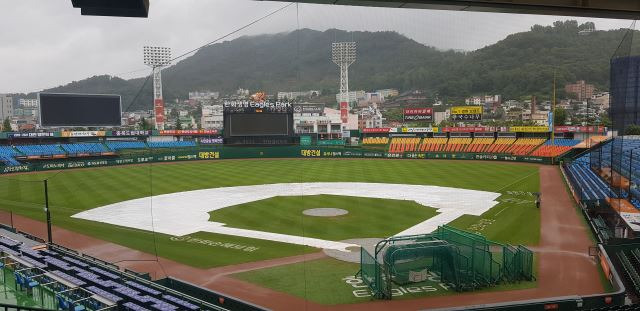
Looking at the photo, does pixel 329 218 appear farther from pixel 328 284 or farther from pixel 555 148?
pixel 555 148

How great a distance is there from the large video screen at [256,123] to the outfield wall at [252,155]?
492 cm

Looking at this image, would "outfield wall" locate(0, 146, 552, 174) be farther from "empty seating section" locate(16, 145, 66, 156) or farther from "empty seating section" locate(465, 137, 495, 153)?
"empty seating section" locate(16, 145, 66, 156)

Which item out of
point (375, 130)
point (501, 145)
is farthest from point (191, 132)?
point (501, 145)

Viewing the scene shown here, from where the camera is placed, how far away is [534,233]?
19.2 m

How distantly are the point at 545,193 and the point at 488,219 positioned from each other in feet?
33.2

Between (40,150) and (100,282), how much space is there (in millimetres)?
47711

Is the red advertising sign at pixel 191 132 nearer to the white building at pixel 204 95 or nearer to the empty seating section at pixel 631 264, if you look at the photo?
the white building at pixel 204 95

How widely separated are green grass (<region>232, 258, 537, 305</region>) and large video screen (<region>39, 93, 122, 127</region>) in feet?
137

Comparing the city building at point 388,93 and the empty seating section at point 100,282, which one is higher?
the city building at point 388,93

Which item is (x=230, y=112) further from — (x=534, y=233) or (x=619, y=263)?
(x=619, y=263)

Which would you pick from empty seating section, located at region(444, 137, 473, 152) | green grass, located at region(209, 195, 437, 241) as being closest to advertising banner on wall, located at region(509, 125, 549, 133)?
empty seating section, located at region(444, 137, 473, 152)

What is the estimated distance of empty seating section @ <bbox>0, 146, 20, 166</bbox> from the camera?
143 ft

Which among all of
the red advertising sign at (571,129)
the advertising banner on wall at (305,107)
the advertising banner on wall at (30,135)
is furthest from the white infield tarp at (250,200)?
the advertising banner on wall at (30,135)

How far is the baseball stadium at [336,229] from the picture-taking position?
10492mm
